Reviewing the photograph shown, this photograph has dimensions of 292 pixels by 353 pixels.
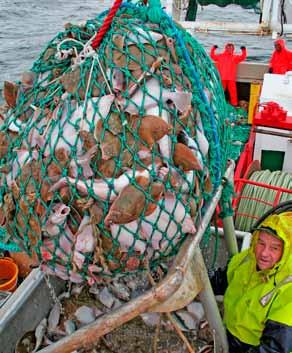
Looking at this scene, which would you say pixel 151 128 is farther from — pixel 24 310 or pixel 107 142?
pixel 24 310

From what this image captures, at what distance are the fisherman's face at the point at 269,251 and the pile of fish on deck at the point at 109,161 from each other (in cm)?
104

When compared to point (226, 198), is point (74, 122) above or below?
above

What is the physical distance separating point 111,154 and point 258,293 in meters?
1.59

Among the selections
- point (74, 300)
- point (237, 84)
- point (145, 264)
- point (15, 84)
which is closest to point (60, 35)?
point (15, 84)

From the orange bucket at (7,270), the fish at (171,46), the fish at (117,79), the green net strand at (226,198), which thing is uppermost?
the fish at (171,46)

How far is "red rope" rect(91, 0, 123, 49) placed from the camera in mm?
1970

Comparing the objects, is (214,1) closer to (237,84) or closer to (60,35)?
(237,84)

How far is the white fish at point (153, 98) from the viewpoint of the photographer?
185 cm

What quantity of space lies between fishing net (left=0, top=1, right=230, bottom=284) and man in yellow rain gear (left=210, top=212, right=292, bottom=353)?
38.7 inches

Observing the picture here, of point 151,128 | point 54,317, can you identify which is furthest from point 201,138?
point 54,317

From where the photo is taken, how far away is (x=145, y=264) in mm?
2027

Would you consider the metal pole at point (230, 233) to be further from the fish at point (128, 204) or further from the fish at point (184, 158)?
the fish at point (128, 204)

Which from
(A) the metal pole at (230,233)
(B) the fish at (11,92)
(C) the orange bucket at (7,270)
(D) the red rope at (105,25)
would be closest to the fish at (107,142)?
(D) the red rope at (105,25)

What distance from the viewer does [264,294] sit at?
2920mm
